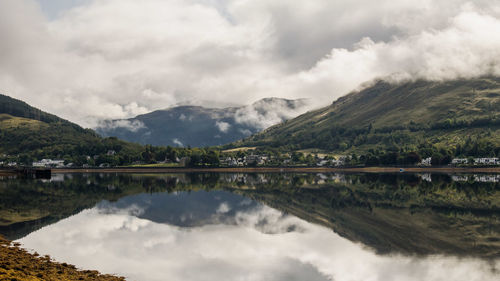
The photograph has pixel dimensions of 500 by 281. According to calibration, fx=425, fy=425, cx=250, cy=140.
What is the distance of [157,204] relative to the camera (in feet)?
294

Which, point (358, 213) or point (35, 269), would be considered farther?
point (358, 213)

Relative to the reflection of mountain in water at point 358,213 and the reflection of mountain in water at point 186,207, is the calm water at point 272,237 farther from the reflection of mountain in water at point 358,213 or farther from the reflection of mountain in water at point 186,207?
the reflection of mountain in water at point 186,207

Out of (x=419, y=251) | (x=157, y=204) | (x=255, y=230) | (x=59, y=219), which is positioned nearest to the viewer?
(x=419, y=251)

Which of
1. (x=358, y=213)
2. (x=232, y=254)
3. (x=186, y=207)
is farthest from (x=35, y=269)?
(x=186, y=207)

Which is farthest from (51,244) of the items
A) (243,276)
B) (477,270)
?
(477,270)

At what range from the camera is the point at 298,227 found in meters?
59.4

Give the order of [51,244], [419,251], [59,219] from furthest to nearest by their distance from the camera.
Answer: [59,219]
[51,244]
[419,251]

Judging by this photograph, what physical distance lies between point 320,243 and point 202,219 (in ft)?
85.4

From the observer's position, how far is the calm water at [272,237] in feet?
120

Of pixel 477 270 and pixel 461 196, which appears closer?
pixel 477 270

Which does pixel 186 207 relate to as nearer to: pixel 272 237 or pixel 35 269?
pixel 272 237

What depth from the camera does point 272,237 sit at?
5191cm

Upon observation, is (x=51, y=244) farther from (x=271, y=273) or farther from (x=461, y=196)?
(x=461, y=196)

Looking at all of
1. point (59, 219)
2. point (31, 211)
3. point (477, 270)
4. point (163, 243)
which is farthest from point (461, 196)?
point (31, 211)
